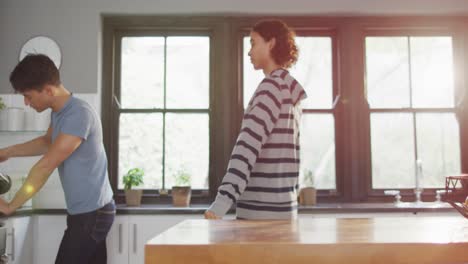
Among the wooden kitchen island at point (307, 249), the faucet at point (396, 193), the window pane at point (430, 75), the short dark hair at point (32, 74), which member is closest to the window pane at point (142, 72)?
the short dark hair at point (32, 74)

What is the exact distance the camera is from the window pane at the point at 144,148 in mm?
3824

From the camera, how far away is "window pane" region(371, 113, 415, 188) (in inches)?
151

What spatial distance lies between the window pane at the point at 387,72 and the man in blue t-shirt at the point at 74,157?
2.35m

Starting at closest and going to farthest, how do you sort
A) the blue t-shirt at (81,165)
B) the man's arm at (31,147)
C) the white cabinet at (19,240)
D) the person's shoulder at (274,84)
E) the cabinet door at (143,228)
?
the person's shoulder at (274,84) < the blue t-shirt at (81,165) < the man's arm at (31,147) < the white cabinet at (19,240) < the cabinet door at (143,228)

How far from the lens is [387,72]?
388cm

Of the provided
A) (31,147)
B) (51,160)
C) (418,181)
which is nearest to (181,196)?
(31,147)

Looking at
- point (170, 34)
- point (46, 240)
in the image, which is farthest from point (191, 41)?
point (46, 240)

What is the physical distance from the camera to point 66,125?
6.94 feet

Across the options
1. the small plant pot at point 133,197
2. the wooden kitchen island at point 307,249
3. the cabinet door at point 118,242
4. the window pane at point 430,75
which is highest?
the window pane at point 430,75

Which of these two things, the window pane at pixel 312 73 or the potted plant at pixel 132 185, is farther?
the window pane at pixel 312 73

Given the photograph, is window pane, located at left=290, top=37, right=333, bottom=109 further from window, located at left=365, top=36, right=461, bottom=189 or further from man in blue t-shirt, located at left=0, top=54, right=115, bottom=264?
man in blue t-shirt, located at left=0, top=54, right=115, bottom=264

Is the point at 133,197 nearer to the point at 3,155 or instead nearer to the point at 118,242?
the point at 118,242

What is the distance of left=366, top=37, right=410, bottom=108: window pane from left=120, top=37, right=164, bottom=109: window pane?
159 cm

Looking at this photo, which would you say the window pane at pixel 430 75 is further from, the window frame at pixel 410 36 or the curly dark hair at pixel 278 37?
the curly dark hair at pixel 278 37
